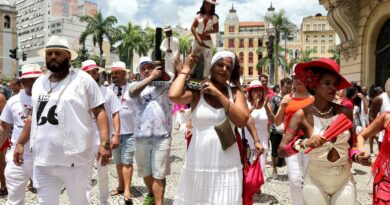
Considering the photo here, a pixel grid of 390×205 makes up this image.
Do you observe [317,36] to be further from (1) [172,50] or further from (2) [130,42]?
(1) [172,50]

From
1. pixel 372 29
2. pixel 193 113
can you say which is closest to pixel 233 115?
pixel 193 113

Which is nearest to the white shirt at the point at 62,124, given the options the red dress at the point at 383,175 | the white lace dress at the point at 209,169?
the white lace dress at the point at 209,169

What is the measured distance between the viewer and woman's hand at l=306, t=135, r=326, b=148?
3.21 metres

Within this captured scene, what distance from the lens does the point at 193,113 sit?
3719mm

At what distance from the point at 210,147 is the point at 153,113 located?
2288 mm

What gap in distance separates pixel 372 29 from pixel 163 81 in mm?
12136

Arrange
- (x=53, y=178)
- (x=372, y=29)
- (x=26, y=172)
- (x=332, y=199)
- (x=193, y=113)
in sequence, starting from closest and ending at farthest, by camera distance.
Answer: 1. (x=332, y=199)
2. (x=193, y=113)
3. (x=53, y=178)
4. (x=26, y=172)
5. (x=372, y=29)

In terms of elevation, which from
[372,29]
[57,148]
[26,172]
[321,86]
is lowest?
[26,172]

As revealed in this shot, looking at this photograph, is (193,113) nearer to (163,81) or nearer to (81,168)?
(81,168)

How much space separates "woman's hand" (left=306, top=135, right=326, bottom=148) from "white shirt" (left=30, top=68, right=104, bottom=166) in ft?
6.46

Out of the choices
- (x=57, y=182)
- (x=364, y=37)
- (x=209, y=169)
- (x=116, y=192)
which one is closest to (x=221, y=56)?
(x=209, y=169)

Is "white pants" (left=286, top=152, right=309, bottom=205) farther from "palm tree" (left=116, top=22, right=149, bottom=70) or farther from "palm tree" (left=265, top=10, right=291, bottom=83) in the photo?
"palm tree" (left=116, top=22, right=149, bottom=70)

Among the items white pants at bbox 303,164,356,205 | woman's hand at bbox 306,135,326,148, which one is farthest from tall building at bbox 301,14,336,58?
woman's hand at bbox 306,135,326,148

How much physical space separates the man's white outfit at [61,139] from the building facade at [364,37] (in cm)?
1301
